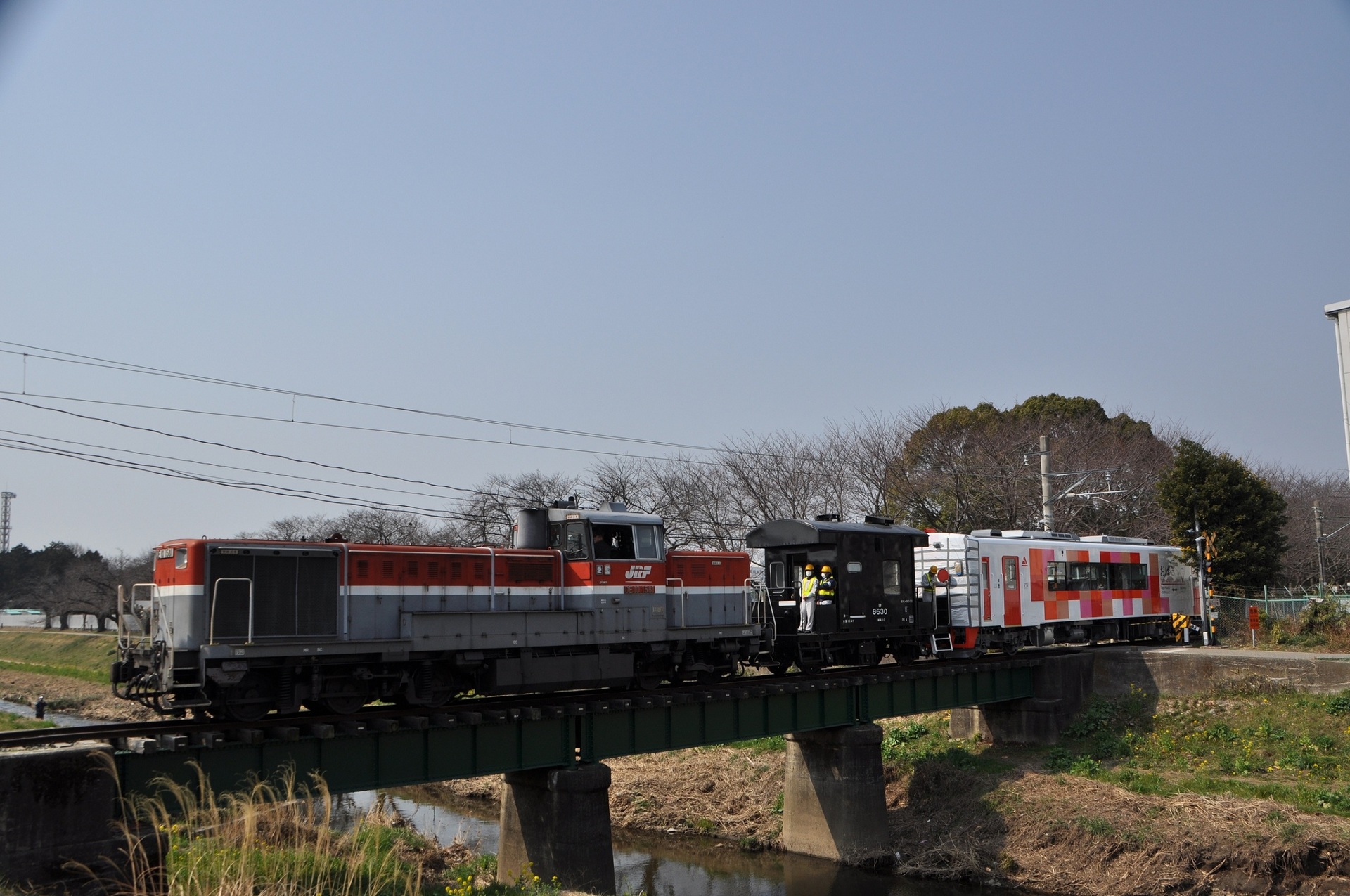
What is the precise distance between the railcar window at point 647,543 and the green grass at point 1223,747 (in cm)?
1348

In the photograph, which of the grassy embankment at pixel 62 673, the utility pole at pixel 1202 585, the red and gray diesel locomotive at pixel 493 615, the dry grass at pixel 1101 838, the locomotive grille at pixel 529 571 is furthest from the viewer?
the grassy embankment at pixel 62 673

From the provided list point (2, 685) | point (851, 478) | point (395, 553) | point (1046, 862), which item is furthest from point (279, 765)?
point (2, 685)

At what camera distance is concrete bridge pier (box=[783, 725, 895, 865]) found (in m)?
23.5

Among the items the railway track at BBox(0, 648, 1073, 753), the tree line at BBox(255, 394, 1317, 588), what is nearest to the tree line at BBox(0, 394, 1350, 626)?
the tree line at BBox(255, 394, 1317, 588)

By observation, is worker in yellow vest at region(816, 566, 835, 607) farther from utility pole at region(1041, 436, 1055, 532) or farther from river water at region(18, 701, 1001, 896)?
utility pole at region(1041, 436, 1055, 532)

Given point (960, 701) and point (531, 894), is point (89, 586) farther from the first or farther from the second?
point (531, 894)

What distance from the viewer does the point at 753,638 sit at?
2169cm

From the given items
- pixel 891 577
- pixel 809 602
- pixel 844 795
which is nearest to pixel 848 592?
pixel 809 602

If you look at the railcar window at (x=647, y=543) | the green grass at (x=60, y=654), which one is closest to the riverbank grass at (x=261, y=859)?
the railcar window at (x=647, y=543)

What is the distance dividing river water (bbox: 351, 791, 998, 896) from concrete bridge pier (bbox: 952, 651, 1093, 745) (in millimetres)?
7189

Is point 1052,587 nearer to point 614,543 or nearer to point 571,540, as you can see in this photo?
point 614,543

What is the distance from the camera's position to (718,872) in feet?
78.1

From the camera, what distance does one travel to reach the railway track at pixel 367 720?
13234 millimetres

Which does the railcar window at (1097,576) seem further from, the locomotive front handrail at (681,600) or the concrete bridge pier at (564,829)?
the concrete bridge pier at (564,829)
